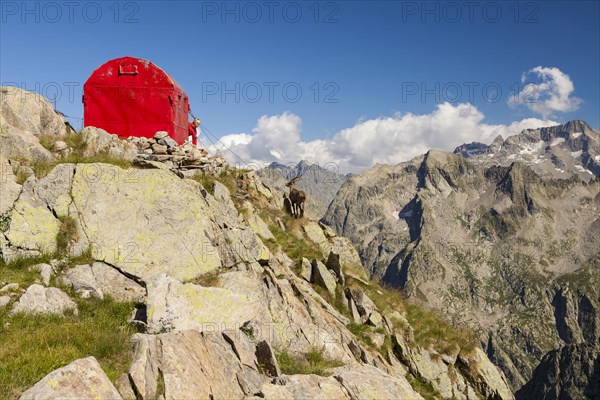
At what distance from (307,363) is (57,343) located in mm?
6978

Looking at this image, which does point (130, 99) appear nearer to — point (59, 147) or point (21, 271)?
point (59, 147)

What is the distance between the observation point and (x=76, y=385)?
7512 mm

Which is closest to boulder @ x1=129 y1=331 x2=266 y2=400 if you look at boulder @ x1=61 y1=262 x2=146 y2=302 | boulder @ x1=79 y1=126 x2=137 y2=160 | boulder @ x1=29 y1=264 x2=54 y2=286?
boulder @ x1=61 y1=262 x2=146 y2=302

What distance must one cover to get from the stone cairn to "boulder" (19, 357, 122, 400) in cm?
1485

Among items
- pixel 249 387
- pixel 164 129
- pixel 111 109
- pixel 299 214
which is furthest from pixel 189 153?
pixel 249 387

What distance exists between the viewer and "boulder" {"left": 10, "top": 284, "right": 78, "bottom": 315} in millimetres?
11375

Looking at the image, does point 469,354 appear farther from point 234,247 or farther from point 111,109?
point 111,109

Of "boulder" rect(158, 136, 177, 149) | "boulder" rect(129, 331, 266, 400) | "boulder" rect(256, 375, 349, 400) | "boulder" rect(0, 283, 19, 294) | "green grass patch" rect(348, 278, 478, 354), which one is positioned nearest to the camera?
"boulder" rect(129, 331, 266, 400)

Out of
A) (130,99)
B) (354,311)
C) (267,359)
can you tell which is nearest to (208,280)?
(267,359)

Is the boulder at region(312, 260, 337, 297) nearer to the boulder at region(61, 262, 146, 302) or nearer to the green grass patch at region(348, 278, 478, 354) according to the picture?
the green grass patch at region(348, 278, 478, 354)

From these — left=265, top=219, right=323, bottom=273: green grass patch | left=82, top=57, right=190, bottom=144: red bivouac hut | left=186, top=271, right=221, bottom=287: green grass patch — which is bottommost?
left=186, top=271, right=221, bottom=287: green grass patch

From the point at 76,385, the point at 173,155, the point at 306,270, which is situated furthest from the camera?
the point at 173,155

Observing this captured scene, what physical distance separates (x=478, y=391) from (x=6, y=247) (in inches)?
886

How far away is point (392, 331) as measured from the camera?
71.3ft
